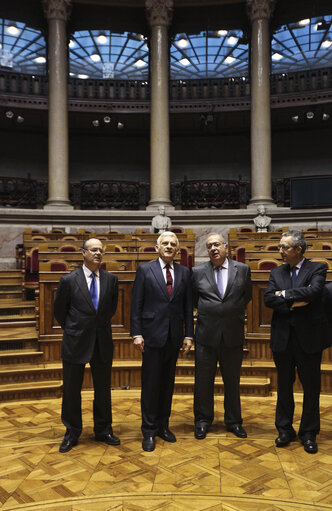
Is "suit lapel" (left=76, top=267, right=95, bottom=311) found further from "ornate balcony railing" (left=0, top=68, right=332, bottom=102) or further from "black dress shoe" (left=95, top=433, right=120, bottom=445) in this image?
"ornate balcony railing" (left=0, top=68, right=332, bottom=102)

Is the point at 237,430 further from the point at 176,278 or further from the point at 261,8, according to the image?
the point at 261,8

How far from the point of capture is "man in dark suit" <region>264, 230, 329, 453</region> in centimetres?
263

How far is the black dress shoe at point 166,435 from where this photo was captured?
111 inches

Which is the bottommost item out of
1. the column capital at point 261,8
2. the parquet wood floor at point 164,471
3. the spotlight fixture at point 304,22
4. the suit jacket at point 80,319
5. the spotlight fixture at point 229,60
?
the parquet wood floor at point 164,471

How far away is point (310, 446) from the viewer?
263 cm

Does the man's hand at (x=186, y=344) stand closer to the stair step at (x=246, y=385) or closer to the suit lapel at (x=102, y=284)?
the suit lapel at (x=102, y=284)

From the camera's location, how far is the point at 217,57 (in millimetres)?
11953

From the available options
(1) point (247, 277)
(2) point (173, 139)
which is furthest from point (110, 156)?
(1) point (247, 277)

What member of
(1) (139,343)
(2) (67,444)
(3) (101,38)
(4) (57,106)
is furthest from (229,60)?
(2) (67,444)

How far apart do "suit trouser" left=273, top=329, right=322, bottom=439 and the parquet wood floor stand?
0.14 meters

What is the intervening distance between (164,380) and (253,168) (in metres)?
7.69

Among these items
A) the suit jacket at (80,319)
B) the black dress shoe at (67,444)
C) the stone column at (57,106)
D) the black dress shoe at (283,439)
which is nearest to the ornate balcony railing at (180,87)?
the stone column at (57,106)

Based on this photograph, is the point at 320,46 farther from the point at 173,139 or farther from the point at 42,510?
the point at 42,510

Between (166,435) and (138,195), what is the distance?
8.63 m
